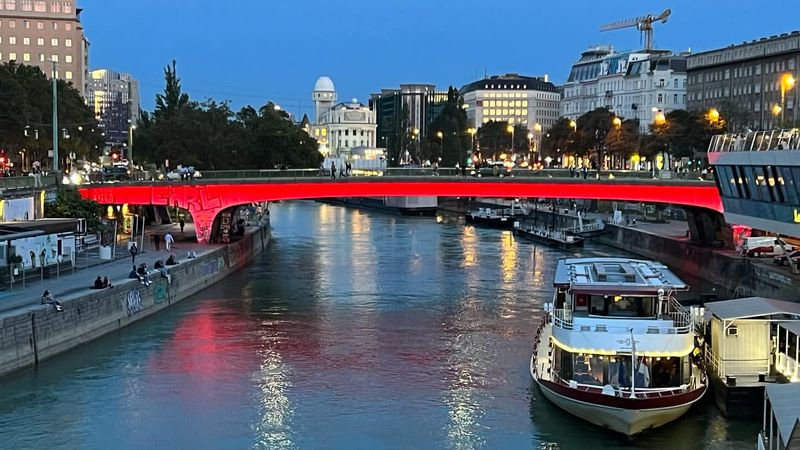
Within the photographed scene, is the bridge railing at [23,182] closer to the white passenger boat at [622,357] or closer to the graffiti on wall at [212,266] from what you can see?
the graffiti on wall at [212,266]

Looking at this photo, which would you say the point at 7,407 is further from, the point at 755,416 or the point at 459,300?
the point at 459,300

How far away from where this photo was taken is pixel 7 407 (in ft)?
119

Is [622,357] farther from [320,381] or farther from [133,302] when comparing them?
[133,302]

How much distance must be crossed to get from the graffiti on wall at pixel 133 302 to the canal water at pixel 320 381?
1363 millimetres

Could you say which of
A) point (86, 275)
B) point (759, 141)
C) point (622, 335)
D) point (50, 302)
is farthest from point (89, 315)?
point (759, 141)

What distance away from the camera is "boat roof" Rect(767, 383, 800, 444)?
22.3 metres

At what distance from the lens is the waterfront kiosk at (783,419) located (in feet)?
72.0

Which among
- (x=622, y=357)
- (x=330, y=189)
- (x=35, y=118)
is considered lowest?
A: (x=622, y=357)

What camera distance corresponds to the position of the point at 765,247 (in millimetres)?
70938

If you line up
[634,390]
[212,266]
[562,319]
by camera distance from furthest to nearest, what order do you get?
[212,266]
[562,319]
[634,390]

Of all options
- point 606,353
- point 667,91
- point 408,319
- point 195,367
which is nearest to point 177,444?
point 195,367

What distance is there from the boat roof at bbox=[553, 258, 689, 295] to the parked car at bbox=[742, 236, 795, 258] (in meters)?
29.4

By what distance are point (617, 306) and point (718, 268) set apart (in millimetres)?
36578

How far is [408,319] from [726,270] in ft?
88.0
